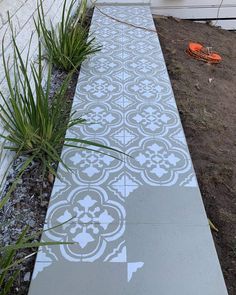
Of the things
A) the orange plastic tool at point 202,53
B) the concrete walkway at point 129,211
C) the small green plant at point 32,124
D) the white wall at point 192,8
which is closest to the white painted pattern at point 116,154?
the concrete walkway at point 129,211

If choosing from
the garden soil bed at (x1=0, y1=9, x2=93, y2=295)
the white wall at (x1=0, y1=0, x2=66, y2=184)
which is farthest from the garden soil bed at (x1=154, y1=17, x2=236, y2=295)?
the white wall at (x1=0, y1=0, x2=66, y2=184)

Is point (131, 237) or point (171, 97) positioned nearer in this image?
Result: point (131, 237)

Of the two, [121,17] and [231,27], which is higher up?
[121,17]

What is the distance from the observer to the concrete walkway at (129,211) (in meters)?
1.24

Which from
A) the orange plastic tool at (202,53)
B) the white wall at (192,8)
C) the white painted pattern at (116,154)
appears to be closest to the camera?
the white painted pattern at (116,154)

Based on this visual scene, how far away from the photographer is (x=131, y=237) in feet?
4.53

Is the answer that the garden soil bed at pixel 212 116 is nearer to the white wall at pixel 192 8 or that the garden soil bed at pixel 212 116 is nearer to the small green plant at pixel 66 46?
the white wall at pixel 192 8

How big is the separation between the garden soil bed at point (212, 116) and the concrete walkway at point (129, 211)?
0.09 metres

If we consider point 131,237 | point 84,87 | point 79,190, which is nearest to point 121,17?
point 84,87

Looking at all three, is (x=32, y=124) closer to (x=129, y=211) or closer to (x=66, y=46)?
(x=129, y=211)

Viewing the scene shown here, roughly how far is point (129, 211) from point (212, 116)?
1.02m

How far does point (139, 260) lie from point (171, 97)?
4.17 ft

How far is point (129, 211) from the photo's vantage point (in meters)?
1.49

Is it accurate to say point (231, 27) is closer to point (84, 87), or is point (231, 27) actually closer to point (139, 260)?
point (84, 87)
